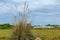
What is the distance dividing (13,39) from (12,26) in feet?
1.76

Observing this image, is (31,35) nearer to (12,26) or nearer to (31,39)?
(31,39)

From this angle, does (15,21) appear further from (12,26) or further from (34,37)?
(34,37)

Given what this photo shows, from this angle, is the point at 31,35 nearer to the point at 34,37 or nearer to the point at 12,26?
the point at 34,37

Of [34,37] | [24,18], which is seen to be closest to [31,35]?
[34,37]

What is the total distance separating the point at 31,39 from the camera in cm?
801

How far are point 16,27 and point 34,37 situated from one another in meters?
0.71

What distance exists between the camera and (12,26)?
8.37 metres

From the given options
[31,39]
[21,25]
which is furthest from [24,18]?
[31,39]

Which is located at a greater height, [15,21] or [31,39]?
[15,21]

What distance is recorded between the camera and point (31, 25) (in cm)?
820

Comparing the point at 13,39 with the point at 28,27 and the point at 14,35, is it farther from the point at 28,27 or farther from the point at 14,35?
the point at 28,27

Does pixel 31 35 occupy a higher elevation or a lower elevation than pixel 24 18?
lower

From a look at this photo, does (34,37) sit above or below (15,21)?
below

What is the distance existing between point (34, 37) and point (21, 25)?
61 centimetres
